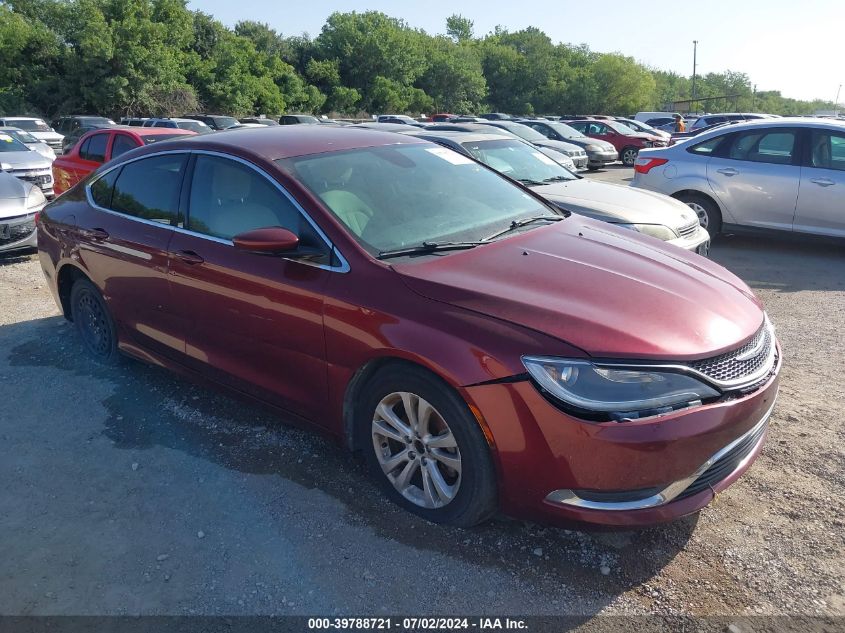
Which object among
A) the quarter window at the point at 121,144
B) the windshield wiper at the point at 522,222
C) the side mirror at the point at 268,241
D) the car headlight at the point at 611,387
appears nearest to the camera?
the car headlight at the point at 611,387

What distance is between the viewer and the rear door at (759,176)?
26.9ft

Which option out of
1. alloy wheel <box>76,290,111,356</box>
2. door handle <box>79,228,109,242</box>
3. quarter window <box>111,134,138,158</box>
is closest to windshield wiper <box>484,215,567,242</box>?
door handle <box>79,228,109,242</box>

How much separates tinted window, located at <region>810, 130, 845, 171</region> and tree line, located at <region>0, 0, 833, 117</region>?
39.5m

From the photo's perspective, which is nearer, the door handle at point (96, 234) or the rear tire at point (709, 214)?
the door handle at point (96, 234)

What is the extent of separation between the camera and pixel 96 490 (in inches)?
136

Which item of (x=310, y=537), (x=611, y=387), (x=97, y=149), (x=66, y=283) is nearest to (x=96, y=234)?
(x=66, y=283)

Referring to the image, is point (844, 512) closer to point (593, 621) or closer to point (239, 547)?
point (593, 621)

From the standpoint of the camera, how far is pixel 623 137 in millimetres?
21906

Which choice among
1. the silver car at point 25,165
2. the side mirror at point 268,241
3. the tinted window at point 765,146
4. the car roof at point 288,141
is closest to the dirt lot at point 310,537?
the side mirror at point 268,241

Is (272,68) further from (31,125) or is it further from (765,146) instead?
(765,146)

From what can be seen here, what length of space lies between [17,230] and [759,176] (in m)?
8.96

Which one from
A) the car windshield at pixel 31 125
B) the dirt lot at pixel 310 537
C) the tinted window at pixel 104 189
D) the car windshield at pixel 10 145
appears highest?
the car windshield at pixel 31 125

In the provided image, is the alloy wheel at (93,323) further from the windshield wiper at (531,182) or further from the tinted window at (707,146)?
the tinted window at (707,146)

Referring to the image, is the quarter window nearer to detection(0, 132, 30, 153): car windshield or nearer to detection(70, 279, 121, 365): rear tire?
detection(0, 132, 30, 153): car windshield
